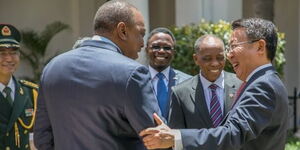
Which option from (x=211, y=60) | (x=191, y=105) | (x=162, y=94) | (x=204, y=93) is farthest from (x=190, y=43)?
(x=191, y=105)

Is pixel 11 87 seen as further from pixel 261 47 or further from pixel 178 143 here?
pixel 261 47

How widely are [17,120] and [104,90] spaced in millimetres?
1706

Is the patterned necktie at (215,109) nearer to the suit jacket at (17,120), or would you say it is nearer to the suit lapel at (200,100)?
the suit lapel at (200,100)

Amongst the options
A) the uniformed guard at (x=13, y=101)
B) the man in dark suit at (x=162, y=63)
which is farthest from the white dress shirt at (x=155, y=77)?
the uniformed guard at (x=13, y=101)

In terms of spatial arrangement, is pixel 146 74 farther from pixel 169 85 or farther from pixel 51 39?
pixel 51 39

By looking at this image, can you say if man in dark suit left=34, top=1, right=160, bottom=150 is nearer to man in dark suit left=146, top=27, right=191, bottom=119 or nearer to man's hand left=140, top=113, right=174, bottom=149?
man's hand left=140, top=113, right=174, bottom=149

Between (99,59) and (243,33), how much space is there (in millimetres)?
846

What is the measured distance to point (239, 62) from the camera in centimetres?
315

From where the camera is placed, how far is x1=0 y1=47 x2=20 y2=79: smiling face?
4.34 m

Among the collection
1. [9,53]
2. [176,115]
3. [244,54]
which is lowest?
[176,115]

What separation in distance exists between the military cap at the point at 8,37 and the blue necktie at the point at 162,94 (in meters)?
1.33

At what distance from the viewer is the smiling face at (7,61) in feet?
14.2

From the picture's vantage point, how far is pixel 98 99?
109 inches

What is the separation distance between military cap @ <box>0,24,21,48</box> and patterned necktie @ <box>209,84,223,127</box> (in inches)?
64.7
